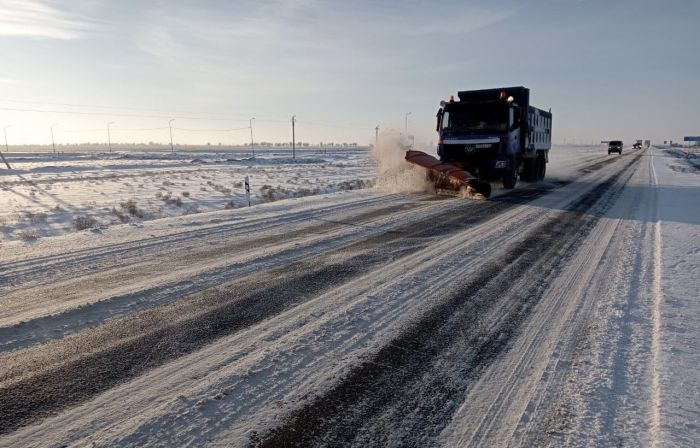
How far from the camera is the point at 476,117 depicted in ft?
45.6

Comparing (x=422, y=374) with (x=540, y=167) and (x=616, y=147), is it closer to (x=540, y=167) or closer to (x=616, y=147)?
(x=540, y=167)

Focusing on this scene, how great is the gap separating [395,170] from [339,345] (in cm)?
1312

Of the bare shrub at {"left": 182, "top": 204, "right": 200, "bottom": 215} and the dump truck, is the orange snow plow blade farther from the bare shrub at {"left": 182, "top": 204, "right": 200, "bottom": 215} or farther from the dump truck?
the bare shrub at {"left": 182, "top": 204, "right": 200, "bottom": 215}

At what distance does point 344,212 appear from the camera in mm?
10289

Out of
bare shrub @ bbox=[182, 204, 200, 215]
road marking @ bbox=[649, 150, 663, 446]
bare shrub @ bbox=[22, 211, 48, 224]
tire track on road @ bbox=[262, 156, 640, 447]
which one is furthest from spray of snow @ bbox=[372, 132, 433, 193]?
bare shrub @ bbox=[22, 211, 48, 224]

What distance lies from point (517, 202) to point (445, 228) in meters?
4.76

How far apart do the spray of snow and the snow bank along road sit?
25.4 feet

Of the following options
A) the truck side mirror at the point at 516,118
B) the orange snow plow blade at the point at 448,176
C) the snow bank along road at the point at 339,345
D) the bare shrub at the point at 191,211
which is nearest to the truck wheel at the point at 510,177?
the truck side mirror at the point at 516,118

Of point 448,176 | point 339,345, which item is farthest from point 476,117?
point 339,345

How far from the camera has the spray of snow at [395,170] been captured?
1453 cm

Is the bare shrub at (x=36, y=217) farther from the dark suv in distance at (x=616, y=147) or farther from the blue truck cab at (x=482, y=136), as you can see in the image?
the dark suv in distance at (x=616, y=147)

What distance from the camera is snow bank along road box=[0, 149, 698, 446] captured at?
2.42 meters

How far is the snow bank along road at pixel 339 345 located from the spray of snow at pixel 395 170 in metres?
7.75

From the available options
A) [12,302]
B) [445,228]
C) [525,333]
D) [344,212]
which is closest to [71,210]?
[344,212]
